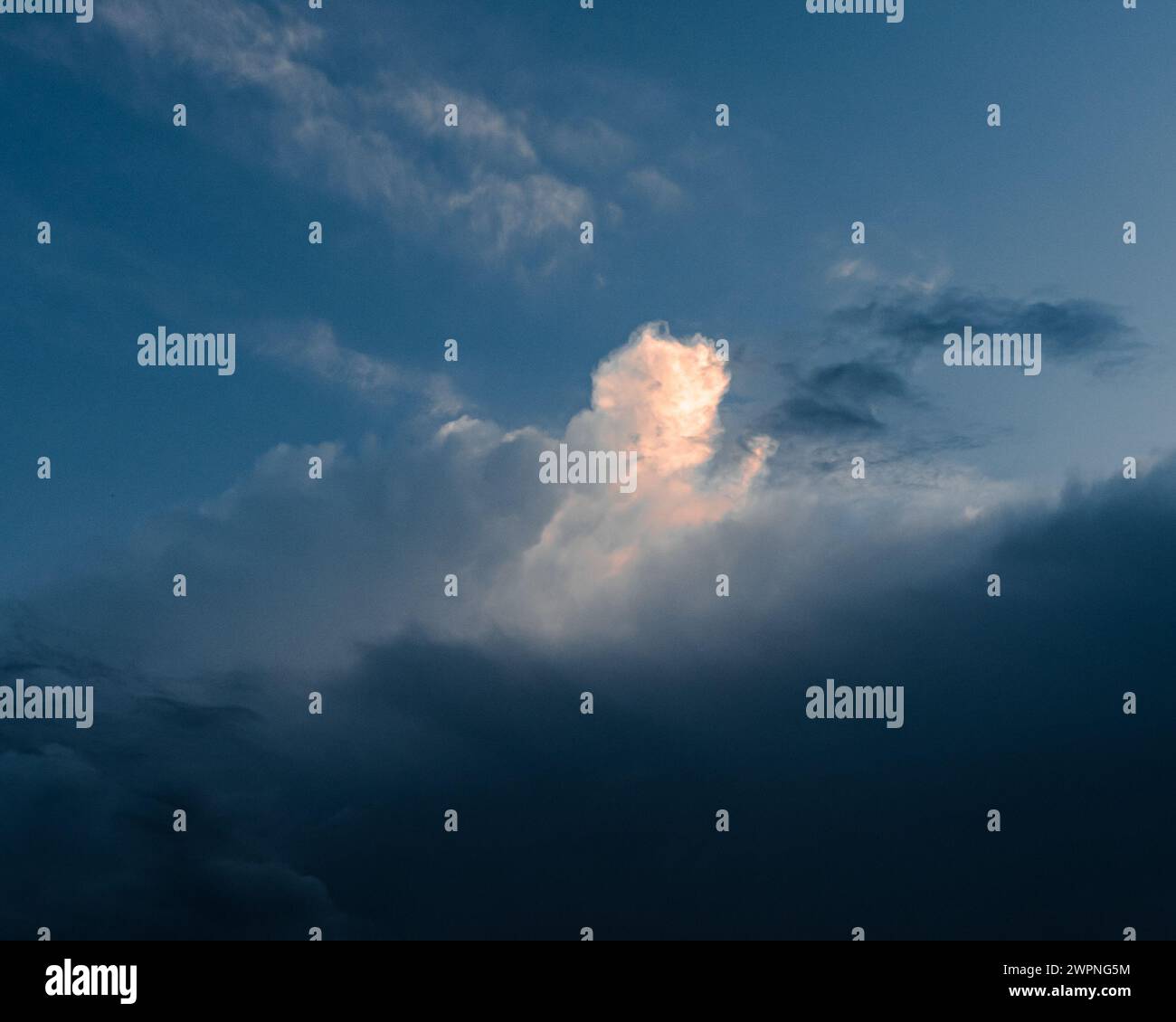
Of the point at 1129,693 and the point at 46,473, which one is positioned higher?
the point at 46,473

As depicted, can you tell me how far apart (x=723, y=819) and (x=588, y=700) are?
17.8 feet

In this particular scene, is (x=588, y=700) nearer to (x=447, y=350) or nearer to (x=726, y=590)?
(x=726, y=590)

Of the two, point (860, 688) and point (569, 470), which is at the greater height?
point (569, 470)

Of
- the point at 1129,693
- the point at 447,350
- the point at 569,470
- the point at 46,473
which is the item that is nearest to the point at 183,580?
the point at 46,473

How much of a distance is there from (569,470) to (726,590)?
581 cm

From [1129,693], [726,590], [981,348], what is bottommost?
[1129,693]

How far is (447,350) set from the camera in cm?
2469

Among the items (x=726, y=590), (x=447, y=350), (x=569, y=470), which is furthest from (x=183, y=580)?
(x=726, y=590)

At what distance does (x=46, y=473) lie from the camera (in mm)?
24031
